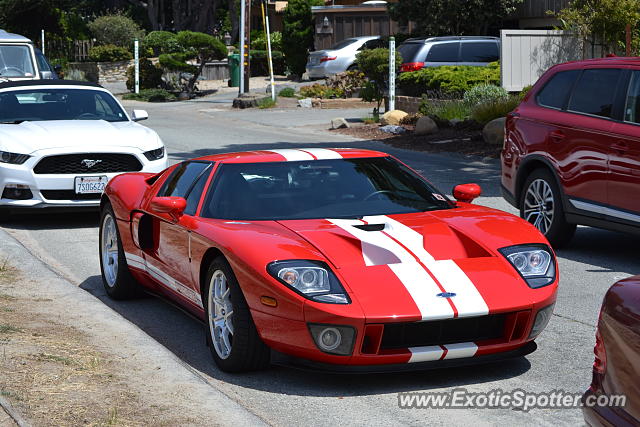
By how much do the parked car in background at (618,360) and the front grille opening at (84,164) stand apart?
8.78 meters

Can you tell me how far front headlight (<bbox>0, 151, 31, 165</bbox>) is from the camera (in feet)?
38.3

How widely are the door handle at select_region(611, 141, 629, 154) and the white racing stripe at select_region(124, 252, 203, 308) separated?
4035 millimetres

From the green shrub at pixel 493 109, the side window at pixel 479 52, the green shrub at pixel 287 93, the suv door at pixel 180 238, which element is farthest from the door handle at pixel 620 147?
the green shrub at pixel 287 93

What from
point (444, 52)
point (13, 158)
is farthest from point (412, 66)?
point (13, 158)

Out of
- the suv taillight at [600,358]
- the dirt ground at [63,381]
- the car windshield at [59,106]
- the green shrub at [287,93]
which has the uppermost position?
the car windshield at [59,106]

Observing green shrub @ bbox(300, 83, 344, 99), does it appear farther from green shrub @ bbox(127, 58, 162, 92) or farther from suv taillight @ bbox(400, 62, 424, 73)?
green shrub @ bbox(127, 58, 162, 92)

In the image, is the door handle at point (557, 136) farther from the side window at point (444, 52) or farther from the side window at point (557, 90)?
the side window at point (444, 52)

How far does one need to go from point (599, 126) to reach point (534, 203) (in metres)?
1.21

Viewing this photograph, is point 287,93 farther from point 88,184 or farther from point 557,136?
point 557,136

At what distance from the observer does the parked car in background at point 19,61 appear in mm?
21656

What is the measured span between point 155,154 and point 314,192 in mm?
5841

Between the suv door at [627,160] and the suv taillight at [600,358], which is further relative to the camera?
the suv door at [627,160]

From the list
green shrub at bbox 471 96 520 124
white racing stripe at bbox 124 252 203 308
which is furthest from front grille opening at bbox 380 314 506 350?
green shrub at bbox 471 96 520 124

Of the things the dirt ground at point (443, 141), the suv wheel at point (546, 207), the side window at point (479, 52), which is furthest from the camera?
the side window at point (479, 52)
